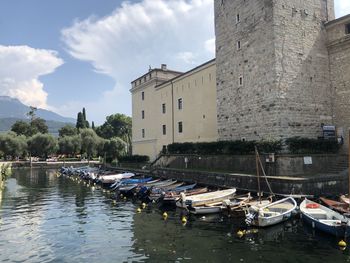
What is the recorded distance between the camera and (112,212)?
71.1 ft

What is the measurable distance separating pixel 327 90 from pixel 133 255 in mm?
22904

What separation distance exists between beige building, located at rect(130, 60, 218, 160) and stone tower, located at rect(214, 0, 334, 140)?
583 centimetres

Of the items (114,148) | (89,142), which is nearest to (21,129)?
(89,142)

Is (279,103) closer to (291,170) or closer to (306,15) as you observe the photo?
(291,170)

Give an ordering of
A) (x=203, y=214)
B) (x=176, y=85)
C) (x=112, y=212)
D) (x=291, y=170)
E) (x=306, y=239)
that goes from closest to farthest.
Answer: (x=306, y=239) < (x=203, y=214) < (x=112, y=212) < (x=291, y=170) < (x=176, y=85)

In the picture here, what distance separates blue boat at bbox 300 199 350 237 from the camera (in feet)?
45.8

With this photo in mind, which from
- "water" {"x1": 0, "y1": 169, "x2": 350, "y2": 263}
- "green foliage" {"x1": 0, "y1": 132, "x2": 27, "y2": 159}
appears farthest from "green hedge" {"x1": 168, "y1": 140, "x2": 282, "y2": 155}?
"green foliage" {"x1": 0, "y1": 132, "x2": 27, "y2": 159}

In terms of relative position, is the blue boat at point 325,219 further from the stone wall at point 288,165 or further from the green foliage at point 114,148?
the green foliage at point 114,148

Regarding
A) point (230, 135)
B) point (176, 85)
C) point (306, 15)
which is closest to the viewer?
point (306, 15)

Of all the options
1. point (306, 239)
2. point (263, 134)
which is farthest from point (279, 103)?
point (306, 239)

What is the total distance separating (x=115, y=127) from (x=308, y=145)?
287 feet

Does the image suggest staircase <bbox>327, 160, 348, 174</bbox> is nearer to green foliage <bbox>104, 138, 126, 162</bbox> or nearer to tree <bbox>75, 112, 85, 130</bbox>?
green foliage <bbox>104, 138, 126, 162</bbox>

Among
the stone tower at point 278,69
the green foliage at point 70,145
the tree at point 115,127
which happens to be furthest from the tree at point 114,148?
the stone tower at point 278,69

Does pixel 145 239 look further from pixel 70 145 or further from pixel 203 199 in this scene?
pixel 70 145
